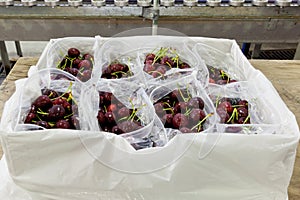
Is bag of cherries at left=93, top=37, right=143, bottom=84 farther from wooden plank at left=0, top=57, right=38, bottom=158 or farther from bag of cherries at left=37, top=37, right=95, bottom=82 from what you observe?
wooden plank at left=0, top=57, right=38, bottom=158

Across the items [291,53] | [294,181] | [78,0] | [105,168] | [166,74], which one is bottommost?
[291,53]

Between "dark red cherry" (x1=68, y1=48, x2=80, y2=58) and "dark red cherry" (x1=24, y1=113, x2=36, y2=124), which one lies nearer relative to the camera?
"dark red cherry" (x1=24, y1=113, x2=36, y2=124)

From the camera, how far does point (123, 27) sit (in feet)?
5.68

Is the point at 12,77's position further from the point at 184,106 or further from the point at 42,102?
the point at 184,106

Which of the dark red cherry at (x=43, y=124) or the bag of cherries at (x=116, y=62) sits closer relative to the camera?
the dark red cherry at (x=43, y=124)

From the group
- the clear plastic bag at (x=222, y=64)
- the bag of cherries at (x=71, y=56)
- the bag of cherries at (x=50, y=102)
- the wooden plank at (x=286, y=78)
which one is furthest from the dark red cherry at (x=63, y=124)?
the wooden plank at (x=286, y=78)

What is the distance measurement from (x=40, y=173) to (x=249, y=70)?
0.69m

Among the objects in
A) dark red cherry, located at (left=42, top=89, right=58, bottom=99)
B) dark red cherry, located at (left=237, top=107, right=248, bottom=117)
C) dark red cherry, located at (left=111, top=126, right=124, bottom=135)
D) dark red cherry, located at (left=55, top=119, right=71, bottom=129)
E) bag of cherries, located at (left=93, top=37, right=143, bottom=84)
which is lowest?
dark red cherry, located at (left=111, top=126, right=124, bottom=135)

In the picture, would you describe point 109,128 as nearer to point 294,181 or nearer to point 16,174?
point 16,174

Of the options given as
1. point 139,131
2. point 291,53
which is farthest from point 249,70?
point 291,53

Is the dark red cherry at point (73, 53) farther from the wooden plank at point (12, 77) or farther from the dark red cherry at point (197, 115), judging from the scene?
the dark red cherry at point (197, 115)

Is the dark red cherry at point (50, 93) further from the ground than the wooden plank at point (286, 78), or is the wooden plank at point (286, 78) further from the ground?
the dark red cherry at point (50, 93)

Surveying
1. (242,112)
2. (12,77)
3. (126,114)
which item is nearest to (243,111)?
(242,112)

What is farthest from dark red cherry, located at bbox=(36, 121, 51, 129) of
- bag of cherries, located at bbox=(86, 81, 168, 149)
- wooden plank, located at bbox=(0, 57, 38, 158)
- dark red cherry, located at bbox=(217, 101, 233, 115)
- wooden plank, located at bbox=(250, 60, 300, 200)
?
wooden plank, located at bbox=(250, 60, 300, 200)
